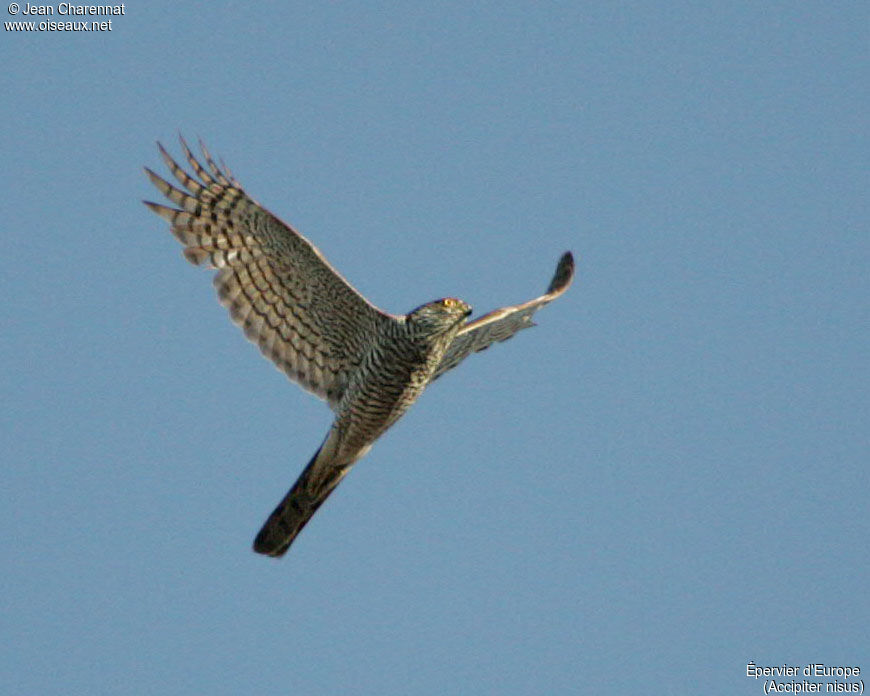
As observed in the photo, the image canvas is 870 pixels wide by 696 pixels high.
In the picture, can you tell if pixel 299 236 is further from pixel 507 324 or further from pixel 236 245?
pixel 507 324

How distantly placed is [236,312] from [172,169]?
4.48ft

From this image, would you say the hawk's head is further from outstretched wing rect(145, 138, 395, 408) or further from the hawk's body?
outstretched wing rect(145, 138, 395, 408)

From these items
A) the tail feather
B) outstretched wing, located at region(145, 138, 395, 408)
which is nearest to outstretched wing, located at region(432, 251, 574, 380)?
outstretched wing, located at region(145, 138, 395, 408)

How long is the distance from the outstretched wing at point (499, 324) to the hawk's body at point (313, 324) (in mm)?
18

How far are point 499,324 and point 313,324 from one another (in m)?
1.68

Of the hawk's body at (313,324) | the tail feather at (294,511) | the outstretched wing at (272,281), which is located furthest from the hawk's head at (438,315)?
the tail feather at (294,511)

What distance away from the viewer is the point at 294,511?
36.0 feet

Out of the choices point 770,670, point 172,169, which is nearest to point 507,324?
point 172,169

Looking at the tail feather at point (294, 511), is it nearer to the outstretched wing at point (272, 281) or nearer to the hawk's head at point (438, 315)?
the outstretched wing at point (272, 281)

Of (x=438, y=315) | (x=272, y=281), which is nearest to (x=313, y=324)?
(x=272, y=281)

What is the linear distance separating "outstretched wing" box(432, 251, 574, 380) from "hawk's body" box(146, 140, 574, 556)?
2cm

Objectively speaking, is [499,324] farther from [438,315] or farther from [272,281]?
[272,281]

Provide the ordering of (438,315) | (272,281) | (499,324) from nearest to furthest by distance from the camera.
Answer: (438,315)
(272,281)
(499,324)

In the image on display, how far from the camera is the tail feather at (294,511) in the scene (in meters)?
10.9
